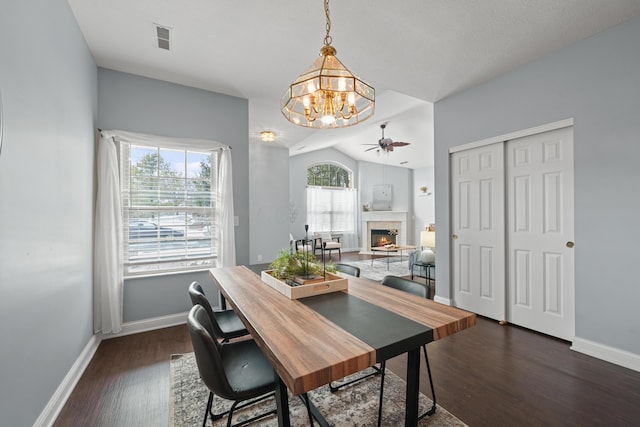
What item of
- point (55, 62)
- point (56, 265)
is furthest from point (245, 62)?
point (56, 265)

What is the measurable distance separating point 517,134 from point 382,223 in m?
6.57

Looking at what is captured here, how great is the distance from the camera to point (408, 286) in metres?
2.01

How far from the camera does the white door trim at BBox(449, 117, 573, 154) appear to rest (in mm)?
2600

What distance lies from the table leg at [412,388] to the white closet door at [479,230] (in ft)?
7.81

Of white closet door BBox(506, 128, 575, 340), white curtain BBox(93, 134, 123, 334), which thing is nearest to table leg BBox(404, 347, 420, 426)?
white closet door BBox(506, 128, 575, 340)

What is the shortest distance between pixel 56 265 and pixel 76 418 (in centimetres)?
96

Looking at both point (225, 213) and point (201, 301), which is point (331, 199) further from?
point (201, 301)

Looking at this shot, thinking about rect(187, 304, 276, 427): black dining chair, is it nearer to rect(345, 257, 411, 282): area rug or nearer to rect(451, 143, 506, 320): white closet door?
rect(451, 143, 506, 320): white closet door

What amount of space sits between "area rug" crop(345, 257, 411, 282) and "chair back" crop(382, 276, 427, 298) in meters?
3.05

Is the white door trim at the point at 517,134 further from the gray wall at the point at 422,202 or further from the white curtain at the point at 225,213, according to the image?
the gray wall at the point at 422,202

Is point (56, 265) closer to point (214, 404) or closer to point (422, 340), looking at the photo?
point (214, 404)

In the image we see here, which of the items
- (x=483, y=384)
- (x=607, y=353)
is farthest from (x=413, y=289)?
(x=607, y=353)

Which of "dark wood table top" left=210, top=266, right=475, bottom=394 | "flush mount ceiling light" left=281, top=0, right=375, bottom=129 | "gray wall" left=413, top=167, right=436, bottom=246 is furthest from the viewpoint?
"gray wall" left=413, top=167, right=436, bottom=246

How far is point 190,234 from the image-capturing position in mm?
3320
